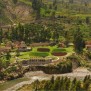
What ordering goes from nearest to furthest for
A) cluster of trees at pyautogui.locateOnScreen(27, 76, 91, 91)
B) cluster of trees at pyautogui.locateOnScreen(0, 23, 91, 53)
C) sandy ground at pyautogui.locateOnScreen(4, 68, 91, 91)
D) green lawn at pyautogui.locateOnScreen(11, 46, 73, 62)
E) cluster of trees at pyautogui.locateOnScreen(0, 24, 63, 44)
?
cluster of trees at pyautogui.locateOnScreen(27, 76, 91, 91) < sandy ground at pyautogui.locateOnScreen(4, 68, 91, 91) < green lawn at pyautogui.locateOnScreen(11, 46, 73, 62) < cluster of trees at pyautogui.locateOnScreen(0, 23, 91, 53) < cluster of trees at pyautogui.locateOnScreen(0, 24, 63, 44)

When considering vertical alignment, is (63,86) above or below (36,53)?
below

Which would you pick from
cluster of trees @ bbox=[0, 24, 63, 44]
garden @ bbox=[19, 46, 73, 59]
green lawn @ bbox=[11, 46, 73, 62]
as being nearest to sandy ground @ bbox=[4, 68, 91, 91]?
green lawn @ bbox=[11, 46, 73, 62]

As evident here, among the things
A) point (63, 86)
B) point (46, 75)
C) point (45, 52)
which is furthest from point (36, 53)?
point (63, 86)

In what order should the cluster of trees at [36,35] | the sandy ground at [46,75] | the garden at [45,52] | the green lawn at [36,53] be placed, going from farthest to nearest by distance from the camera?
1. the cluster of trees at [36,35]
2. the garden at [45,52]
3. the green lawn at [36,53]
4. the sandy ground at [46,75]

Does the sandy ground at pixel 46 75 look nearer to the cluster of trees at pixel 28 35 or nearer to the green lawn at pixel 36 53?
the green lawn at pixel 36 53

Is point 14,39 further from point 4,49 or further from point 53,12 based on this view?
point 53,12

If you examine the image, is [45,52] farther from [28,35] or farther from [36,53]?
[28,35]

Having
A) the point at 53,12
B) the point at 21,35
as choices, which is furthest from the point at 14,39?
the point at 53,12

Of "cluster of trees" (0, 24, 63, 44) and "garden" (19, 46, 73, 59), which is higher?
"cluster of trees" (0, 24, 63, 44)

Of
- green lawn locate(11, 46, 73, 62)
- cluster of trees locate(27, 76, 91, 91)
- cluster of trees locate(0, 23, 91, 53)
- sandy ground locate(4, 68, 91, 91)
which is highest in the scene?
cluster of trees locate(0, 23, 91, 53)

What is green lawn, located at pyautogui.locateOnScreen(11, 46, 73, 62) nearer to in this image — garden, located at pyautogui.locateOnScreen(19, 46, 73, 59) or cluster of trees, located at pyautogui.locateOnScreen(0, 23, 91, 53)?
garden, located at pyautogui.locateOnScreen(19, 46, 73, 59)

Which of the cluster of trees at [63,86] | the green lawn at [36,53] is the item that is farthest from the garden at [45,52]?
the cluster of trees at [63,86]

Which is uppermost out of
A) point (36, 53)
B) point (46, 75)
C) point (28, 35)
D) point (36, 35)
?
point (28, 35)
